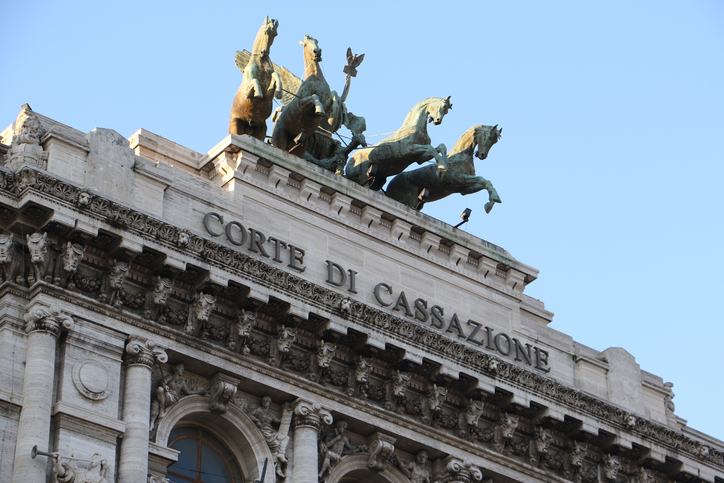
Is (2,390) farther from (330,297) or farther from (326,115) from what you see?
(326,115)

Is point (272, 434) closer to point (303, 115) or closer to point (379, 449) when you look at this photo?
point (379, 449)

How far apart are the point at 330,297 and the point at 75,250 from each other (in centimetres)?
517

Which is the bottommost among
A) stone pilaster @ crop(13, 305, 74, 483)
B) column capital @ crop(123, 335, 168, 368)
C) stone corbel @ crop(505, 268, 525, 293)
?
stone pilaster @ crop(13, 305, 74, 483)

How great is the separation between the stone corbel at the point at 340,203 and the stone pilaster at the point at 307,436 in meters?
4.55

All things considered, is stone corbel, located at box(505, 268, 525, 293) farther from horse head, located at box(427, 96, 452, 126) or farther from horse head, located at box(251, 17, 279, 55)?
horse head, located at box(251, 17, 279, 55)

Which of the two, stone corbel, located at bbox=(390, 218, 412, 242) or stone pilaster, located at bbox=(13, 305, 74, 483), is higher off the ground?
stone corbel, located at bbox=(390, 218, 412, 242)

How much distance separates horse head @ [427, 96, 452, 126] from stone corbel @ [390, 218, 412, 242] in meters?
3.64

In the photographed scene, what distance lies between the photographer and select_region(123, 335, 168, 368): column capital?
2956cm

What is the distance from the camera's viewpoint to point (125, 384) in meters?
29.4

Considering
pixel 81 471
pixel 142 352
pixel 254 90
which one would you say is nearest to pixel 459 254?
pixel 254 90

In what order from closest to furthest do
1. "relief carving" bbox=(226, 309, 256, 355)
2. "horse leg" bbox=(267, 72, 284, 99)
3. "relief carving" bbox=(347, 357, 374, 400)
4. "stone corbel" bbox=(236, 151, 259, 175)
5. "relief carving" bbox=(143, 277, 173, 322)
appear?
1. "relief carving" bbox=(143, 277, 173, 322)
2. "relief carving" bbox=(226, 309, 256, 355)
3. "relief carving" bbox=(347, 357, 374, 400)
4. "stone corbel" bbox=(236, 151, 259, 175)
5. "horse leg" bbox=(267, 72, 284, 99)

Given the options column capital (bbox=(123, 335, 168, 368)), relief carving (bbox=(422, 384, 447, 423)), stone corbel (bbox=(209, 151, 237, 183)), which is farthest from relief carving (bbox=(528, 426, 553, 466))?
column capital (bbox=(123, 335, 168, 368))

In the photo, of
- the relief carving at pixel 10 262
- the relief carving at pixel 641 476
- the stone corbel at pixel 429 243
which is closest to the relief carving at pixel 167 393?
the relief carving at pixel 10 262

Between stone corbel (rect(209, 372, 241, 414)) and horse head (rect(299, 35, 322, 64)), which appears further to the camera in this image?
horse head (rect(299, 35, 322, 64))
